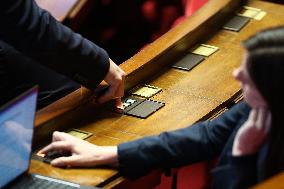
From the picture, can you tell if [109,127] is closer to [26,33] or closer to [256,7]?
[26,33]

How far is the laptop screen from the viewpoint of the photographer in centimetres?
175

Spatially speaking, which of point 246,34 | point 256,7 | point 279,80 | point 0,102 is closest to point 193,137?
point 279,80

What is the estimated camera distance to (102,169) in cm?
184

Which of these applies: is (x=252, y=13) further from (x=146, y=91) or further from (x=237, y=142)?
(x=237, y=142)

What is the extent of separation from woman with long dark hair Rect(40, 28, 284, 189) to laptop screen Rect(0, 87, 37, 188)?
3.2 inches

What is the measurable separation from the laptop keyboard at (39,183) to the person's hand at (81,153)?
0.07 meters

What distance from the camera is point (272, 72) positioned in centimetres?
155

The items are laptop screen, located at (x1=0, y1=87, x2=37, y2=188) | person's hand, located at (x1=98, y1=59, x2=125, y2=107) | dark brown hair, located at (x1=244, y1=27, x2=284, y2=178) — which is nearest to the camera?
dark brown hair, located at (x1=244, y1=27, x2=284, y2=178)

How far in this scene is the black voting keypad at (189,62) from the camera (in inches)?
93.4

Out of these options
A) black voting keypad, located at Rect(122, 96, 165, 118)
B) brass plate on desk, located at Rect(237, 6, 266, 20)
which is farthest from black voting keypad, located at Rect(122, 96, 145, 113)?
brass plate on desk, located at Rect(237, 6, 266, 20)

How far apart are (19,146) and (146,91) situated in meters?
0.54

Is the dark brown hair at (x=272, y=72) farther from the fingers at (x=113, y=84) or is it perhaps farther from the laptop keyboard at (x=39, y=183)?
the fingers at (x=113, y=84)

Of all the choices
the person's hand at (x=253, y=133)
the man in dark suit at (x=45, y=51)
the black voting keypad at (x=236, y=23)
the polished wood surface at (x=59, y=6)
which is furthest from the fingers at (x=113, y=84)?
the polished wood surface at (x=59, y=6)

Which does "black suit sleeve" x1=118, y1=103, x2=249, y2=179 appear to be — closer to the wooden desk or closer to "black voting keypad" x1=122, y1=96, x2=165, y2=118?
the wooden desk
